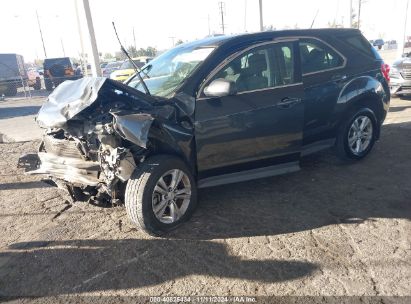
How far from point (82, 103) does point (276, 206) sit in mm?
2381

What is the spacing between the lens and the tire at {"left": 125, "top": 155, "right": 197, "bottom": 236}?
11.3ft

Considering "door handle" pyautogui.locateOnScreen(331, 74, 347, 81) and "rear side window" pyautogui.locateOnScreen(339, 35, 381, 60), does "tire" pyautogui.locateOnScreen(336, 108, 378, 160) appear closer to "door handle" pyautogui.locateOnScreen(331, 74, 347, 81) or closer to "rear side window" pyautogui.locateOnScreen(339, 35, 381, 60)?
"door handle" pyautogui.locateOnScreen(331, 74, 347, 81)

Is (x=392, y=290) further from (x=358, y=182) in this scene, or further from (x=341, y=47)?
(x=341, y=47)

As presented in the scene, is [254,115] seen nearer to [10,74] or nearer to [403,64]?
[403,64]

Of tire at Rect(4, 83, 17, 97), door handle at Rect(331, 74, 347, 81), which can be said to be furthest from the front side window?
tire at Rect(4, 83, 17, 97)

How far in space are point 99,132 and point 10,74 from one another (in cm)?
2331

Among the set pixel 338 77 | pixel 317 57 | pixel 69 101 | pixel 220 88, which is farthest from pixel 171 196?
pixel 338 77

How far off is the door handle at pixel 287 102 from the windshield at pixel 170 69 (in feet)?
3.35

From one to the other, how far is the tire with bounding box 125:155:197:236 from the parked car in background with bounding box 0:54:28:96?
21873 millimetres

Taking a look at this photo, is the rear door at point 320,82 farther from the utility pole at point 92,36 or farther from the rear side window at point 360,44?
the utility pole at point 92,36

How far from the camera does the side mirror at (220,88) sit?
377 cm

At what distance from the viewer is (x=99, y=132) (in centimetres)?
336

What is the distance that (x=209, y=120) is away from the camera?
389cm

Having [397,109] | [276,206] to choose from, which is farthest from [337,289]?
[397,109]
